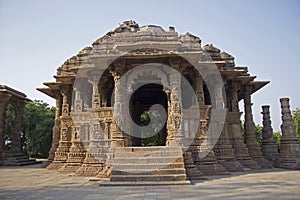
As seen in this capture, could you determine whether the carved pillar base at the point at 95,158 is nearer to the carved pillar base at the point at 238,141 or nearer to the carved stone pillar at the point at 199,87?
the carved stone pillar at the point at 199,87

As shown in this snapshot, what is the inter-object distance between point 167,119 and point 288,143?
7.28 meters

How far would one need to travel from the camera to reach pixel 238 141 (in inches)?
542

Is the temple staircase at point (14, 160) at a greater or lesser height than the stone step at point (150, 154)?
lesser

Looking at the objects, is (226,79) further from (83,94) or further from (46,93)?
(46,93)

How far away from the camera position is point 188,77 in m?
13.6

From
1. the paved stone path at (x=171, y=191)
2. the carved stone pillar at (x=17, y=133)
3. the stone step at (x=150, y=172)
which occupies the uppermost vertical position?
the carved stone pillar at (x=17, y=133)

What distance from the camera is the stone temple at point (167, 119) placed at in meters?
9.74

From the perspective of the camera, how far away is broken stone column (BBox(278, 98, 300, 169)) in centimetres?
1362

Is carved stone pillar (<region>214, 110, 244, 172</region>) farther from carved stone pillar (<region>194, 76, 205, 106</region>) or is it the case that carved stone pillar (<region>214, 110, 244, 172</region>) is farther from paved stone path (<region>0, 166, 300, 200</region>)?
paved stone path (<region>0, 166, 300, 200</region>)

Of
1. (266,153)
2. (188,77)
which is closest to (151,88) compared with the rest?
(188,77)

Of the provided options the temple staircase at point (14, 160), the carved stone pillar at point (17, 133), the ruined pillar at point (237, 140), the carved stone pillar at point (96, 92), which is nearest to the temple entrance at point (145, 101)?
the carved stone pillar at point (96, 92)

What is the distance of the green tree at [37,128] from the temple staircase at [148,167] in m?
21.3

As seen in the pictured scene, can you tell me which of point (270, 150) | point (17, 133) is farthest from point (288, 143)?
point (17, 133)

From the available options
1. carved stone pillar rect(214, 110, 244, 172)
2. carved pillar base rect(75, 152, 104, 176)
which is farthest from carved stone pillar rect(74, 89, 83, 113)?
carved stone pillar rect(214, 110, 244, 172)
